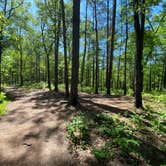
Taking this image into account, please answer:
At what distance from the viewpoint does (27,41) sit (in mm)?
33406

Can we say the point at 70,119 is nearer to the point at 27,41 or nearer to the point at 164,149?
the point at 164,149

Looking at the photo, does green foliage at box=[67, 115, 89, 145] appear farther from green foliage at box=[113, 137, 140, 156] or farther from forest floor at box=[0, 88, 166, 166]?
green foliage at box=[113, 137, 140, 156]

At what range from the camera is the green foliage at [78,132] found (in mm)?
5453

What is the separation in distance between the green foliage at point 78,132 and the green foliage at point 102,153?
0.59 meters

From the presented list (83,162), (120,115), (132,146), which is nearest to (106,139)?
(132,146)

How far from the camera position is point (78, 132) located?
5.91 metres

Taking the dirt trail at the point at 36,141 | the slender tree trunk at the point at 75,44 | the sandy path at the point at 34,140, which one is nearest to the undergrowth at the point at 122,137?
the dirt trail at the point at 36,141

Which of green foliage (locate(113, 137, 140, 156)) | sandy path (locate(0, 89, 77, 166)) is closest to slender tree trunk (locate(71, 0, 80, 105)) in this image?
sandy path (locate(0, 89, 77, 166))

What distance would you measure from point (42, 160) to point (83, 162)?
94cm

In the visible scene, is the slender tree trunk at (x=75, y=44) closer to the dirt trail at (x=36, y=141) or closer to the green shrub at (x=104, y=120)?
the dirt trail at (x=36, y=141)

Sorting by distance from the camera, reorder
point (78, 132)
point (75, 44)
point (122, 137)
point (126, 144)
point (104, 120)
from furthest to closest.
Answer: point (75, 44), point (104, 120), point (78, 132), point (122, 137), point (126, 144)

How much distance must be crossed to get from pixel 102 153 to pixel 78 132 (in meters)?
1.36

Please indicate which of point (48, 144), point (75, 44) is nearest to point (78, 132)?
point (48, 144)

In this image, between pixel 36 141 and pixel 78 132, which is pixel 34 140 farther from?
pixel 78 132
